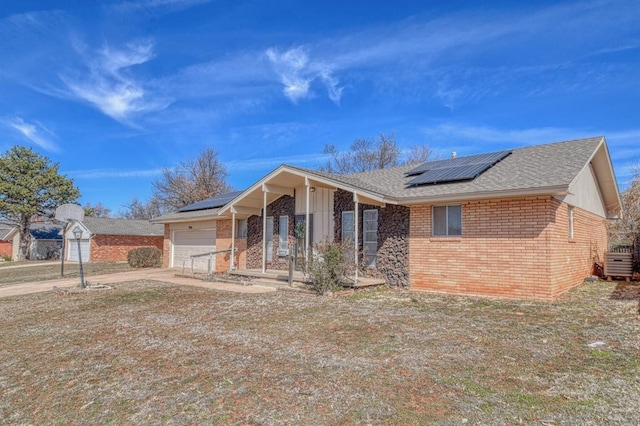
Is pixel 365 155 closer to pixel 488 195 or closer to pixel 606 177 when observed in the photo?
pixel 606 177

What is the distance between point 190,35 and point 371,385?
13.0 metres

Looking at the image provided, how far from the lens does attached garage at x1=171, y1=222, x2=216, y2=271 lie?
1808cm

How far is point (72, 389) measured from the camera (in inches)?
161

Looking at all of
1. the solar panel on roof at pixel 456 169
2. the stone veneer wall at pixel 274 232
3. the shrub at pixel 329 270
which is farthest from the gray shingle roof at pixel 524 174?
the stone veneer wall at pixel 274 232

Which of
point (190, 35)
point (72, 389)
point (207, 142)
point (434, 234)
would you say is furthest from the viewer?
point (207, 142)

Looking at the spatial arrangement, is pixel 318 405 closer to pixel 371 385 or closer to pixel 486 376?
pixel 371 385

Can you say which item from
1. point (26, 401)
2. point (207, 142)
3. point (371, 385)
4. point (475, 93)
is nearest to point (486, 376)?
point (371, 385)

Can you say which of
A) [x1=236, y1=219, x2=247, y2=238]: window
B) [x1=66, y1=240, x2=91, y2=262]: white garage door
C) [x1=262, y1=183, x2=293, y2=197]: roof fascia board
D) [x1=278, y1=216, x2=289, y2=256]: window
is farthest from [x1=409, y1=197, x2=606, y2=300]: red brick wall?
[x1=66, y1=240, x2=91, y2=262]: white garage door

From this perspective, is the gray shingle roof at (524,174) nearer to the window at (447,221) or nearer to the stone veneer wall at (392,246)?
the window at (447,221)

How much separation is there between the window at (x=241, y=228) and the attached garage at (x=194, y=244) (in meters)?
1.49

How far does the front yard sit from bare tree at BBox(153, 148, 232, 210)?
27.6 m

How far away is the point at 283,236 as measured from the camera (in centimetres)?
1507

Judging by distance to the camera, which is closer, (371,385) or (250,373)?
(371,385)

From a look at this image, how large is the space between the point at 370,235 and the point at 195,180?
2714cm
